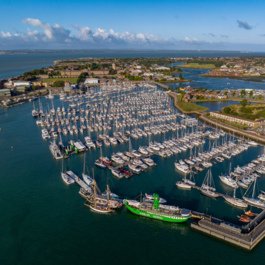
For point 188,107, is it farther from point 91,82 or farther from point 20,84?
point 20,84

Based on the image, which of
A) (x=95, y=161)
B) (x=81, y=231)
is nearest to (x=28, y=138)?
(x=95, y=161)

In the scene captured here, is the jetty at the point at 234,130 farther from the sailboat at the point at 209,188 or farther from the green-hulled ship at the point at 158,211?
the green-hulled ship at the point at 158,211

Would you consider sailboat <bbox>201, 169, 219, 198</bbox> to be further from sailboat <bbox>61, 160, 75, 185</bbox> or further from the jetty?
the jetty

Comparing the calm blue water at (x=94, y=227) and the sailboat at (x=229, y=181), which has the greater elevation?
the sailboat at (x=229, y=181)

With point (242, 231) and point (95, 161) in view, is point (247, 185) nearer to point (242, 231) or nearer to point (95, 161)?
point (242, 231)


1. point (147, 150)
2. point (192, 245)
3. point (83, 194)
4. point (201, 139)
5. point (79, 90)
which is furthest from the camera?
point (79, 90)

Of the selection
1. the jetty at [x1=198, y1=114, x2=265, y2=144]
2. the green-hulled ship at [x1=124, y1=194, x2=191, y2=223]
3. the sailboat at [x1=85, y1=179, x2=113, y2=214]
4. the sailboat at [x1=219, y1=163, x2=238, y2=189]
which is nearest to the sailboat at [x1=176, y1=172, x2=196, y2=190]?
the sailboat at [x1=219, y1=163, x2=238, y2=189]

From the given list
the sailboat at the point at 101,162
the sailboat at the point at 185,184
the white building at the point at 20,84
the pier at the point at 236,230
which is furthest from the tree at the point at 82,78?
the pier at the point at 236,230

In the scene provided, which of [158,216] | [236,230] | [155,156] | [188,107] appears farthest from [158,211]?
[188,107]
